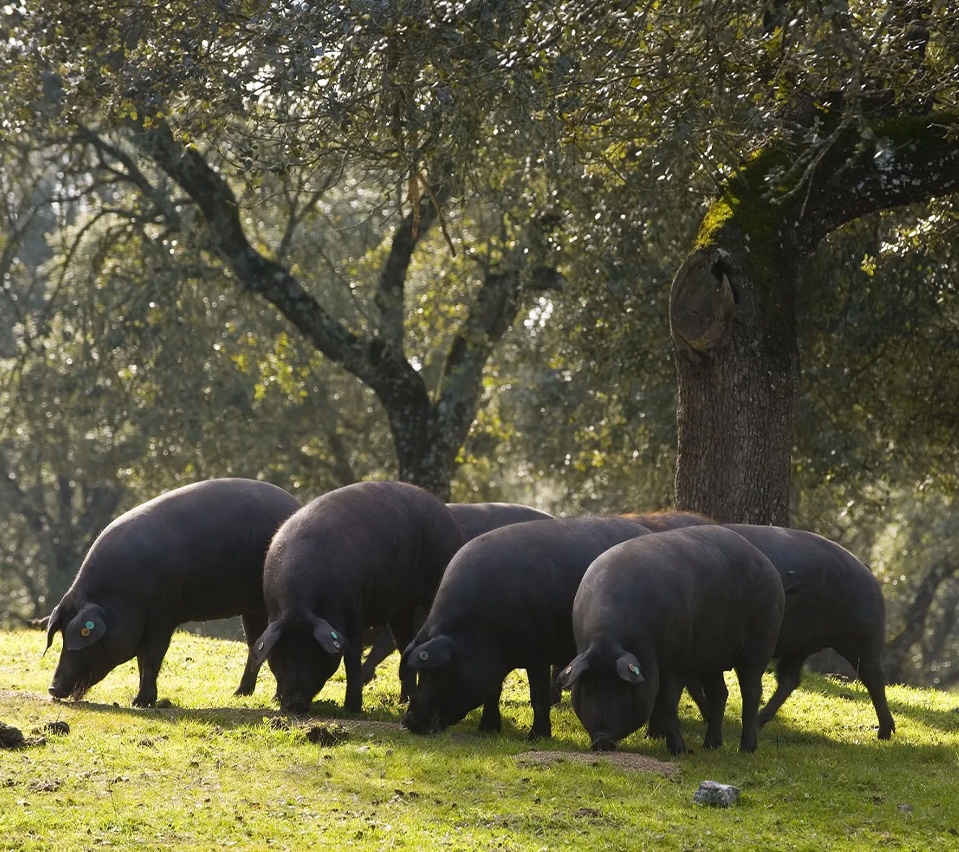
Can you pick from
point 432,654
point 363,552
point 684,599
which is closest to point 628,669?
point 684,599

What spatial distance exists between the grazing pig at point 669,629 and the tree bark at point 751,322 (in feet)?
12.2

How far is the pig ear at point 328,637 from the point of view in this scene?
1045cm

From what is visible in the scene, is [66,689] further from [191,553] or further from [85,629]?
[191,553]

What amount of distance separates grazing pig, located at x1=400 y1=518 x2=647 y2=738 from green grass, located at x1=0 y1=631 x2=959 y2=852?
0.83 feet

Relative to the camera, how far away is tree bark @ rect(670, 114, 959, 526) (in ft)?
46.9

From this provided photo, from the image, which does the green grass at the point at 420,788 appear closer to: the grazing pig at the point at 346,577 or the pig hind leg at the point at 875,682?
the pig hind leg at the point at 875,682

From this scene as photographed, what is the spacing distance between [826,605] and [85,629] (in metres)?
6.10

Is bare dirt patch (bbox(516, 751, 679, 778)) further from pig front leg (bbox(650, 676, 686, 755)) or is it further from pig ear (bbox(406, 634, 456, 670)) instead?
pig ear (bbox(406, 634, 456, 670))

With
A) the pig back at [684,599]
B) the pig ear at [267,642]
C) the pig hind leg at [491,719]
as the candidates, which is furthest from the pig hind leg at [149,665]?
the pig back at [684,599]

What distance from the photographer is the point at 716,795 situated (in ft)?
27.1

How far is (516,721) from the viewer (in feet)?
38.1

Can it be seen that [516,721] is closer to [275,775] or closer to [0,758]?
[275,775]

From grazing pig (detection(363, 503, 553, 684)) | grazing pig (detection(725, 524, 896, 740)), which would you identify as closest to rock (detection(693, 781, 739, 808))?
grazing pig (detection(725, 524, 896, 740))

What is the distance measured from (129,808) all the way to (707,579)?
448 centimetres
